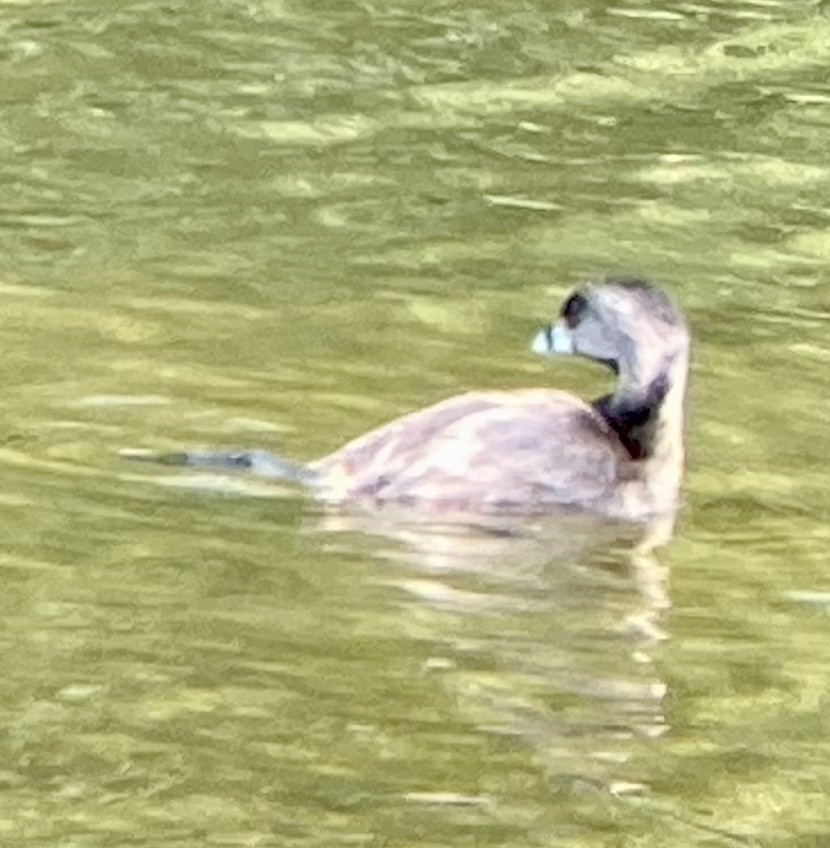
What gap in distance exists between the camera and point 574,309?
6.12 metres

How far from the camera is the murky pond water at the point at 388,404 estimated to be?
178 inches

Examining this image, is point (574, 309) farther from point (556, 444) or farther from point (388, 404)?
point (388, 404)

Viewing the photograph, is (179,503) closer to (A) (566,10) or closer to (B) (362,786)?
(B) (362,786)

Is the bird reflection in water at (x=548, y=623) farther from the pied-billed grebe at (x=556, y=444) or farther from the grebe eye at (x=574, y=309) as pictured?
the grebe eye at (x=574, y=309)

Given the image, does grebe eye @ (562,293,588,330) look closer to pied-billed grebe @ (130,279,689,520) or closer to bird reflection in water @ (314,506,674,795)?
pied-billed grebe @ (130,279,689,520)

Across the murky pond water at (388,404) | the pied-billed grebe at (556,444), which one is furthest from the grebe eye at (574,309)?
the murky pond water at (388,404)

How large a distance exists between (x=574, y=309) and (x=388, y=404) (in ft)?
1.77

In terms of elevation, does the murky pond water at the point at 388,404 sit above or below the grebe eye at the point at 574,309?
below

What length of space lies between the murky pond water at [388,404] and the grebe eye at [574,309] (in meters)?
0.38

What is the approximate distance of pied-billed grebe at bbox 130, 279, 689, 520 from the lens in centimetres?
582

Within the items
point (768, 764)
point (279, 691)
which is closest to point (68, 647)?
point (279, 691)

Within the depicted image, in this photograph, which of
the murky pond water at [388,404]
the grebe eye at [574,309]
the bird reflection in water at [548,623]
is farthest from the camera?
the grebe eye at [574,309]

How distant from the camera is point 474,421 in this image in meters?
5.89

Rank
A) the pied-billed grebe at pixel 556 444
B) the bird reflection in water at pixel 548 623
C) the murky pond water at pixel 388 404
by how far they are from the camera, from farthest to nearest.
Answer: the pied-billed grebe at pixel 556 444, the bird reflection in water at pixel 548 623, the murky pond water at pixel 388 404
